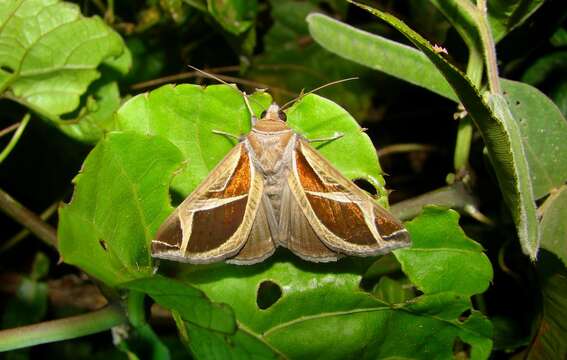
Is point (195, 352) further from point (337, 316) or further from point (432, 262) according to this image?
point (432, 262)

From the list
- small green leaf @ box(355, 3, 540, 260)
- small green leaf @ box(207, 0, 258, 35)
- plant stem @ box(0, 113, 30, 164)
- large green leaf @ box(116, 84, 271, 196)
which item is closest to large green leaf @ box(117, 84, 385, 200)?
large green leaf @ box(116, 84, 271, 196)

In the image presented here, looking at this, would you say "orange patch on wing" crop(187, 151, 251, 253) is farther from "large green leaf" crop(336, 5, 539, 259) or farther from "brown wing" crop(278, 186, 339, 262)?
"large green leaf" crop(336, 5, 539, 259)

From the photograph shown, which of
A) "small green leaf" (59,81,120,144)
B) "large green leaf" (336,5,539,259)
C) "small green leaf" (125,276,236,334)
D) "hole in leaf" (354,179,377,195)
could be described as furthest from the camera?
"hole in leaf" (354,179,377,195)

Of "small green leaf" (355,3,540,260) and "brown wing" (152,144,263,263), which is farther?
"brown wing" (152,144,263,263)

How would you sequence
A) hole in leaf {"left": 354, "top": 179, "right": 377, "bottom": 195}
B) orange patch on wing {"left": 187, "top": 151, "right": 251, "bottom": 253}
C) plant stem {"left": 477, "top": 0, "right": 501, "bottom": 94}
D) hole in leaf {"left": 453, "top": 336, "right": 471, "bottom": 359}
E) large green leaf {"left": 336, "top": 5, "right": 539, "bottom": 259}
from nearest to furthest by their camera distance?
large green leaf {"left": 336, "top": 5, "right": 539, "bottom": 259}, plant stem {"left": 477, "top": 0, "right": 501, "bottom": 94}, orange patch on wing {"left": 187, "top": 151, "right": 251, "bottom": 253}, hole in leaf {"left": 453, "top": 336, "right": 471, "bottom": 359}, hole in leaf {"left": 354, "top": 179, "right": 377, "bottom": 195}

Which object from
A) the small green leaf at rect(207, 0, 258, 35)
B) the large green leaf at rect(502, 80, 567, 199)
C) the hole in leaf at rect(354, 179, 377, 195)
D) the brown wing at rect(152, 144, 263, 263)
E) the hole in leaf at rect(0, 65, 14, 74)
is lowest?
the hole in leaf at rect(354, 179, 377, 195)

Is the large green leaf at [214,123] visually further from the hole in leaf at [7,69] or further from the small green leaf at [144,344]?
the hole in leaf at [7,69]

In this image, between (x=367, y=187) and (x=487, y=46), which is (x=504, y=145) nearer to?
(x=487, y=46)

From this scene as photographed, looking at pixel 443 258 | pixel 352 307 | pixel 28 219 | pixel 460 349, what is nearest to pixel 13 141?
pixel 28 219
